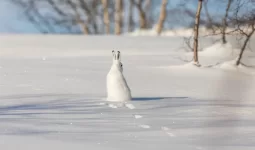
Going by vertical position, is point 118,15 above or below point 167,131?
above

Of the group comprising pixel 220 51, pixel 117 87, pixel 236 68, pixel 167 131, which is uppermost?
pixel 117 87

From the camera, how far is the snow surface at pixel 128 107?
8.05m

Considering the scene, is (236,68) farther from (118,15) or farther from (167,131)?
(118,15)

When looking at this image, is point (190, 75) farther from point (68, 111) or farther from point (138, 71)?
point (68, 111)

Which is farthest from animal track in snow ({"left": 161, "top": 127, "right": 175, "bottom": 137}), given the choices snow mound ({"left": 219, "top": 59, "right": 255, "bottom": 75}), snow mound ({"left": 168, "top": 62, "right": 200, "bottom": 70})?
snow mound ({"left": 219, "top": 59, "right": 255, "bottom": 75})

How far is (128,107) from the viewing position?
36.2 feet

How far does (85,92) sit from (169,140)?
17.4 ft

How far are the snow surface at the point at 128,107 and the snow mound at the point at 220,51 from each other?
34.4 inches

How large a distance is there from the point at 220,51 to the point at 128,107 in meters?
13.4

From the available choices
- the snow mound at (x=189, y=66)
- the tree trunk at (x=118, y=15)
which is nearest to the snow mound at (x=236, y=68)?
the snow mound at (x=189, y=66)

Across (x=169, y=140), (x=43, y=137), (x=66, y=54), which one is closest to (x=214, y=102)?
(x=169, y=140)

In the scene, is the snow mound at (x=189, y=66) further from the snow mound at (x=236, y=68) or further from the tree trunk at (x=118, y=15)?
the tree trunk at (x=118, y=15)

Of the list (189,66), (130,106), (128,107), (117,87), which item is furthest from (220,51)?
(128,107)

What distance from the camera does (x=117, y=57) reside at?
11.8 meters
